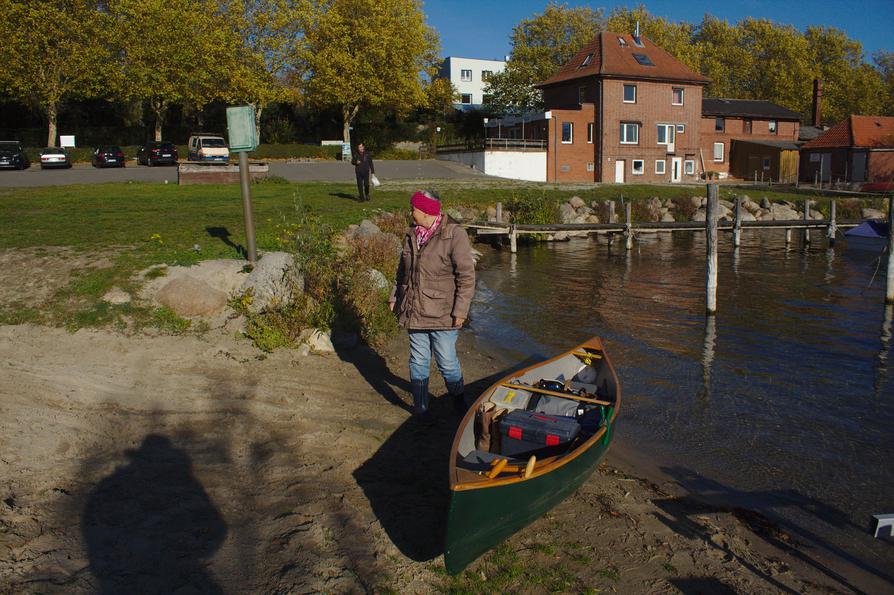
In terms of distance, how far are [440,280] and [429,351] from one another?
0.76m

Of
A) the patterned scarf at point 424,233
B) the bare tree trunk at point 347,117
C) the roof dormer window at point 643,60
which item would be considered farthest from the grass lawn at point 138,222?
the roof dormer window at point 643,60

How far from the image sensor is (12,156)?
37.8 m

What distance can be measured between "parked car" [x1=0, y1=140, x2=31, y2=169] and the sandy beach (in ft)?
118

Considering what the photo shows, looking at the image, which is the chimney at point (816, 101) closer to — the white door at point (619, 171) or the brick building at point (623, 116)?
the brick building at point (623, 116)

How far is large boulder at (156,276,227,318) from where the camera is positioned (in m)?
9.48

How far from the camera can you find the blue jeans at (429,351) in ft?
22.3

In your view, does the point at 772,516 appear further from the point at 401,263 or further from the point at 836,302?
the point at 836,302

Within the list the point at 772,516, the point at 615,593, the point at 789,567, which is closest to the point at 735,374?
the point at 772,516

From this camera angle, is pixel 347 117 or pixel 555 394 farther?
pixel 347 117

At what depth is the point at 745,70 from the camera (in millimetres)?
80000

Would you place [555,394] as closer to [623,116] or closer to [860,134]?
[623,116]

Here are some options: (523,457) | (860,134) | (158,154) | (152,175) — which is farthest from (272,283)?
(860,134)

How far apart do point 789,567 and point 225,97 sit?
5325 cm

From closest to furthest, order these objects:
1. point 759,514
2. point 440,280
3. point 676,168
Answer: point 759,514 < point 440,280 < point 676,168
